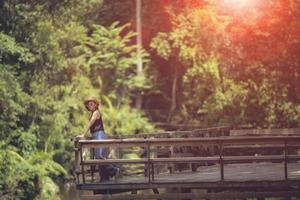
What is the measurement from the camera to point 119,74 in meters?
40.9

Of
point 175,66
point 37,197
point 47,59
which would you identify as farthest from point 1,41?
point 175,66

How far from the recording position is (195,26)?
36.5 metres

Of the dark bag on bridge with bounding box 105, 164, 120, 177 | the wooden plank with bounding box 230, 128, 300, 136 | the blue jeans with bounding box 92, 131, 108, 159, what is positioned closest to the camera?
the dark bag on bridge with bounding box 105, 164, 120, 177

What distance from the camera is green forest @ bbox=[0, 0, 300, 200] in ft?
88.7

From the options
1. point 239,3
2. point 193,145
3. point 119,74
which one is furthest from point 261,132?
point 119,74

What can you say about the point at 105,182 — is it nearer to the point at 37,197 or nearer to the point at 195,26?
the point at 37,197

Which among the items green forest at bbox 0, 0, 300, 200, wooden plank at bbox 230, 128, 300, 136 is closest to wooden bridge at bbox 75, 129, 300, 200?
wooden plank at bbox 230, 128, 300, 136

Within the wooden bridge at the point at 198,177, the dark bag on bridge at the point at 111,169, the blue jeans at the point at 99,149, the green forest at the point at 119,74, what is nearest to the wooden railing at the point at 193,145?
the wooden bridge at the point at 198,177

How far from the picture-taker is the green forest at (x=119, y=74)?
27.0 meters

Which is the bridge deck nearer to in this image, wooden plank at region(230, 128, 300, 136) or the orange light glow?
wooden plank at region(230, 128, 300, 136)

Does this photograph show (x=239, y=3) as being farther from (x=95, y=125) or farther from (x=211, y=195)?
(x=211, y=195)

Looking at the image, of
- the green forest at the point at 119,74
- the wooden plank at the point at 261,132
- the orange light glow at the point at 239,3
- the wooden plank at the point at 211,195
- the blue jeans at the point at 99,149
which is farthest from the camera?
the orange light glow at the point at 239,3

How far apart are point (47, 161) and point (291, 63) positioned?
1069 centimetres

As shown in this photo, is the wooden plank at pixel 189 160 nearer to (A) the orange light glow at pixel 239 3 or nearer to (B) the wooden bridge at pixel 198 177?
(B) the wooden bridge at pixel 198 177
